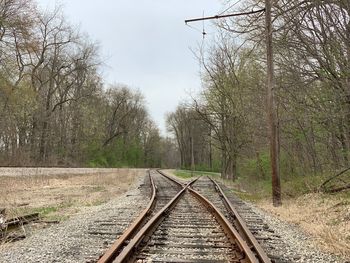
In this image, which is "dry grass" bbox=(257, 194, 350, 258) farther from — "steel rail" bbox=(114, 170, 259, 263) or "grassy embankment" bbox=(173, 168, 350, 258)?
"steel rail" bbox=(114, 170, 259, 263)

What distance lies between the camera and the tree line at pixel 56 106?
127ft

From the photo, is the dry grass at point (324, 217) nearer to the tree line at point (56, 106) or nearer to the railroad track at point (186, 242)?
the railroad track at point (186, 242)

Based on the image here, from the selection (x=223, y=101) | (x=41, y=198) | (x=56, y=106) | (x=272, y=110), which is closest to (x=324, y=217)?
(x=272, y=110)

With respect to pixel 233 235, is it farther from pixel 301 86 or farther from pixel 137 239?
pixel 301 86

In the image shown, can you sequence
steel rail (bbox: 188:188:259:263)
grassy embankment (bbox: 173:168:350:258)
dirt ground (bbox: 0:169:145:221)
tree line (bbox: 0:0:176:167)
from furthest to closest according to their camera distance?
1. tree line (bbox: 0:0:176:167)
2. dirt ground (bbox: 0:169:145:221)
3. grassy embankment (bbox: 173:168:350:258)
4. steel rail (bbox: 188:188:259:263)

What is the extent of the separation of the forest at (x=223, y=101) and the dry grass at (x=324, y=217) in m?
2.49

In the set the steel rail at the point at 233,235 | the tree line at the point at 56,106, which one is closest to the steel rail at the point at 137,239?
the steel rail at the point at 233,235

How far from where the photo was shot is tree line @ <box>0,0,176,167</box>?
127 ft

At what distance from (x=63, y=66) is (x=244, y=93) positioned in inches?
1431

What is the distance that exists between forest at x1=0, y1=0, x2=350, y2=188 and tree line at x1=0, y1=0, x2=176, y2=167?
138 mm

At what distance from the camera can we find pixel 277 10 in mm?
15266

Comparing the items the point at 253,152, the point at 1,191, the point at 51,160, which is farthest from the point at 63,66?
the point at 1,191

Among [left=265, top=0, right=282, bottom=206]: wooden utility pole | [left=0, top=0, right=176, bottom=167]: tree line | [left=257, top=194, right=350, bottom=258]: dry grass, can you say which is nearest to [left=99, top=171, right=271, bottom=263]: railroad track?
[left=257, top=194, right=350, bottom=258]: dry grass

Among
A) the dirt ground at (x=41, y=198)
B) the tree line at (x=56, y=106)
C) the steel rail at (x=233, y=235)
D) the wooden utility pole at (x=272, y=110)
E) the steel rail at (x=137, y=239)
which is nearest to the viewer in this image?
the steel rail at (x=137, y=239)
